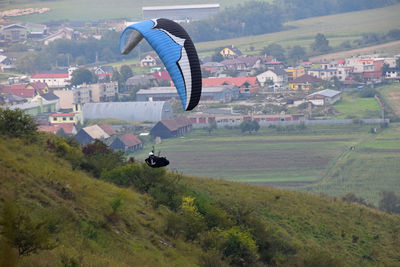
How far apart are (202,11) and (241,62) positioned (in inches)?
1781

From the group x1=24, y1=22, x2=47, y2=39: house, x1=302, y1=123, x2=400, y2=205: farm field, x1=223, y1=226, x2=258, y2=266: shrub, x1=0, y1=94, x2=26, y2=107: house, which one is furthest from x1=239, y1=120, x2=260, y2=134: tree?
x1=24, y1=22, x2=47, y2=39: house

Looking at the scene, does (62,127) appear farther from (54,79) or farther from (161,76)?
(161,76)

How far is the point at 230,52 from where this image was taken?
306 ft

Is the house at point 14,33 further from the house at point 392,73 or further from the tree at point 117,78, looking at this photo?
the house at point 392,73

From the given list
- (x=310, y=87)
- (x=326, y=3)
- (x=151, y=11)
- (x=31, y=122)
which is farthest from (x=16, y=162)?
(x=326, y=3)

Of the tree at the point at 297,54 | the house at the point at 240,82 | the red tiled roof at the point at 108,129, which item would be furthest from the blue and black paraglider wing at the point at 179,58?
the tree at the point at 297,54

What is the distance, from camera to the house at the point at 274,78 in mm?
75250

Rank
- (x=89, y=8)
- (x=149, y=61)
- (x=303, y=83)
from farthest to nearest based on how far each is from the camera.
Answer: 1. (x=89, y=8)
2. (x=149, y=61)
3. (x=303, y=83)

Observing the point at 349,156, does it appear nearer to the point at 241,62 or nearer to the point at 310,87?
the point at 310,87

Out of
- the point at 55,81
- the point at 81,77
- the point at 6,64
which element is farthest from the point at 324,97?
the point at 6,64

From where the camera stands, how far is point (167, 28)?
1309 cm

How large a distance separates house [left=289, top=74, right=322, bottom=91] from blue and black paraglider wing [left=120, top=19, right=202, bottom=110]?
60173 millimetres

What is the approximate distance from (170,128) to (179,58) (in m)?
39.8

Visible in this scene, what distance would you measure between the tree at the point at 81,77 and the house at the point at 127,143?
89.7 ft
